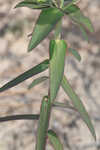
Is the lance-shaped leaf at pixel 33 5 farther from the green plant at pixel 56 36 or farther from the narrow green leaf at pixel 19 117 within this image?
the narrow green leaf at pixel 19 117

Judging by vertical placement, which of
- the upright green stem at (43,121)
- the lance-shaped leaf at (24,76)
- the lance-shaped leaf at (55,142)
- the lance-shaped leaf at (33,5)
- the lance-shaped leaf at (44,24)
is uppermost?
the lance-shaped leaf at (33,5)

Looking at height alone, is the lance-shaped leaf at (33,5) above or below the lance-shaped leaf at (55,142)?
above

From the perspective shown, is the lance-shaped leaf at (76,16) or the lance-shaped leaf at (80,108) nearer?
the lance-shaped leaf at (76,16)

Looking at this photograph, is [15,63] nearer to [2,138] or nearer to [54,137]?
[2,138]

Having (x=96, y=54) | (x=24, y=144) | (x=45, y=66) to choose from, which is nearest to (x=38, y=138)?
(x=45, y=66)

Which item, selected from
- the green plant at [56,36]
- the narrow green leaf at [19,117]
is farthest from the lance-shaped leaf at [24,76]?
the narrow green leaf at [19,117]
